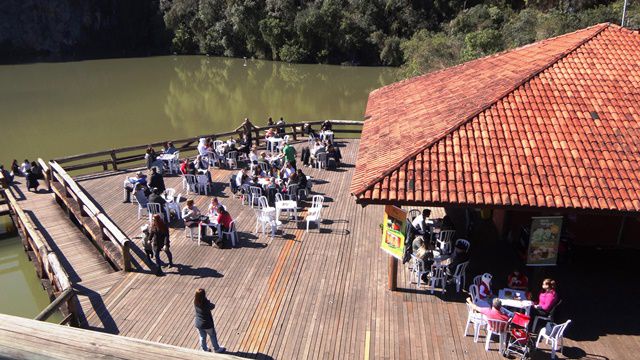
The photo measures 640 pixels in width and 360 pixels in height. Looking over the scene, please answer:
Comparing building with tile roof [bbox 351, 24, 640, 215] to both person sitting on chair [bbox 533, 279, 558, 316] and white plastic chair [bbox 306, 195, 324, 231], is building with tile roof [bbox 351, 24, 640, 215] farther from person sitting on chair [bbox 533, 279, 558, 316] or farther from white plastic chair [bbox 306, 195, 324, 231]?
white plastic chair [bbox 306, 195, 324, 231]

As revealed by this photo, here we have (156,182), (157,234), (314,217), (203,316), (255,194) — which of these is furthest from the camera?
(156,182)

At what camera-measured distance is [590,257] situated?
10.3 metres

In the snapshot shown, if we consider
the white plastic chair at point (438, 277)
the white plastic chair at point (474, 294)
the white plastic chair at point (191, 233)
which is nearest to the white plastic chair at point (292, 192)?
the white plastic chair at point (191, 233)

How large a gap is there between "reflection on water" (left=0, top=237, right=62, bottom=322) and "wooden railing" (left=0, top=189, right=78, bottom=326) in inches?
37.1

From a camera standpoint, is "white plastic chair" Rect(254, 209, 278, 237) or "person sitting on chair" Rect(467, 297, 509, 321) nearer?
"person sitting on chair" Rect(467, 297, 509, 321)

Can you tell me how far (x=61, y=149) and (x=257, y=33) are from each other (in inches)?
1430

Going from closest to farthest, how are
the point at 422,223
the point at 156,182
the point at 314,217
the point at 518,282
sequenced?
the point at 518,282 < the point at 422,223 < the point at 314,217 < the point at 156,182

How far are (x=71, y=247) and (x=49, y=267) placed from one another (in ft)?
6.52

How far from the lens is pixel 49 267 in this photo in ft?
33.9

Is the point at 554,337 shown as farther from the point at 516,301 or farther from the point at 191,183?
the point at 191,183

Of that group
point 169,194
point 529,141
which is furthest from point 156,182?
point 529,141

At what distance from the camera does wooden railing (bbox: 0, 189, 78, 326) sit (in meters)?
8.24

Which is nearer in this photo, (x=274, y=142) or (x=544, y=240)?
(x=544, y=240)

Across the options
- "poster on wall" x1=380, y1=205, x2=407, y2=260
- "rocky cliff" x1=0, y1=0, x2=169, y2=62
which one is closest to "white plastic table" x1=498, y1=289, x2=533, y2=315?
"poster on wall" x1=380, y1=205, x2=407, y2=260
